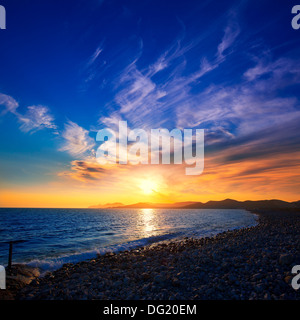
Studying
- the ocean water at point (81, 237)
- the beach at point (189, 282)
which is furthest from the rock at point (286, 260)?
the ocean water at point (81, 237)

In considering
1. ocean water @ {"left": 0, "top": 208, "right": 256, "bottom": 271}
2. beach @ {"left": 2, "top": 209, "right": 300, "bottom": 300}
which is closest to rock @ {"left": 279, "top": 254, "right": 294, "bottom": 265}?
beach @ {"left": 2, "top": 209, "right": 300, "bottom": 300}

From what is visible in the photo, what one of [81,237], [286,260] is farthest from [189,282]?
[81,237]

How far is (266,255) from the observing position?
37.2ft

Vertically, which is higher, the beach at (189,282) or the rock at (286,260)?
the rock at (286,260)

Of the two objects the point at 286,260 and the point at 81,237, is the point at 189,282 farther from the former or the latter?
the point at 81,237

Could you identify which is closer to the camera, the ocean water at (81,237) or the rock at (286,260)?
the rock at (286,260)

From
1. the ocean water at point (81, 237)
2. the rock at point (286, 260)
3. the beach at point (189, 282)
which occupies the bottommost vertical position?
the ocean water at point (81, 237)

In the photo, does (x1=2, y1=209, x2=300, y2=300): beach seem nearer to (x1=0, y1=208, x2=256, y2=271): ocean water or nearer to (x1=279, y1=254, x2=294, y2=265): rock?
(x1=279, y1=254, x2=294, y2=265): rock

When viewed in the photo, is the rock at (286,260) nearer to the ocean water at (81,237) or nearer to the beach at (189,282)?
the beach at (189,282)

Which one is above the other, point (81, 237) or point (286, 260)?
point (286, 260)

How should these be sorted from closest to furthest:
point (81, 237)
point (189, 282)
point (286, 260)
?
point (189, 282) → point (286, 260) → point (81, 237)
